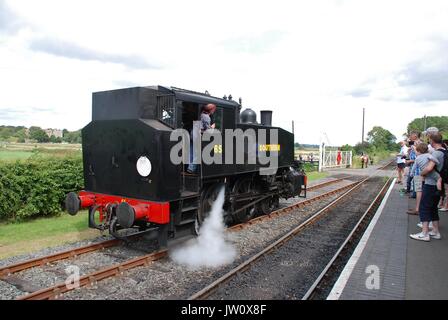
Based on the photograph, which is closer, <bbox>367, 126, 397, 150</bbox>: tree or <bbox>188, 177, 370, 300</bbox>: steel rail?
<bbox>188, 177, 370, 300</bbox>: steel rail

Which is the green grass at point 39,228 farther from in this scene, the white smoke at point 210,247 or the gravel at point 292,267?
the gravel at point 292,267

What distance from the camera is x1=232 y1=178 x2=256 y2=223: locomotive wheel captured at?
823 cm

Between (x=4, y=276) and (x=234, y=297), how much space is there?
3357 millimetres

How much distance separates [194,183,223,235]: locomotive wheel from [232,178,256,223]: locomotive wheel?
2.46ft

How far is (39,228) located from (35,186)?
4.16ft

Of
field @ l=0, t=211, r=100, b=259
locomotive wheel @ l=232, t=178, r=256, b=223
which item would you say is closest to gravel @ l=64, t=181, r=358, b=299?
locomotive wheel @ l=232, t=178, r=256, b=223

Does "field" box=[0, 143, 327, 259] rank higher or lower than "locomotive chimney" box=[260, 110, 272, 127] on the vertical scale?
lower

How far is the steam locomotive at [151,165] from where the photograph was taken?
18.1ft

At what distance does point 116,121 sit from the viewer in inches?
235

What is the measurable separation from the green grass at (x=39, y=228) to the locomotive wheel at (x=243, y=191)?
141 inches

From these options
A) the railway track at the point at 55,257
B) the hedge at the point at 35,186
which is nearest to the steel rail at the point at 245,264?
the railway track at the point at 55,257

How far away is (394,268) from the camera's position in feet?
16.9

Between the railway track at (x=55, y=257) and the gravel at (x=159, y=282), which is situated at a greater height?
the railway track at (x=55, y=257)

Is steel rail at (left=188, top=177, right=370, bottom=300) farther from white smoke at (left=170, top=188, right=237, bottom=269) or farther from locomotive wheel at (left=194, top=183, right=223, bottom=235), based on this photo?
locomotive wheel at (left=194, top=183, right=223, bottom=235)
